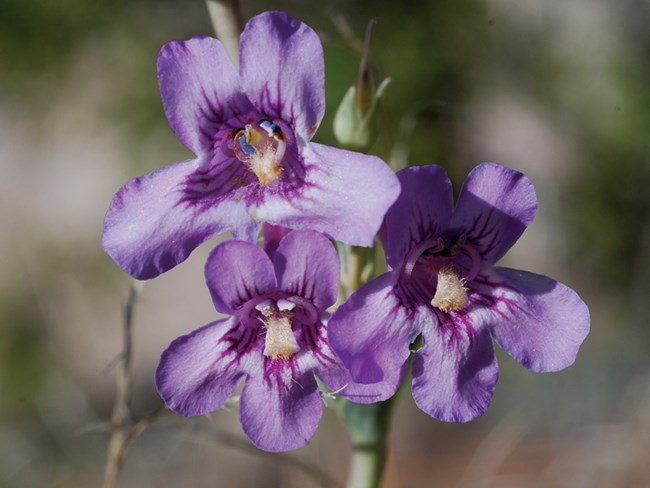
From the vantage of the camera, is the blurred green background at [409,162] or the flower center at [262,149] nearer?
the flower center at [262,149]

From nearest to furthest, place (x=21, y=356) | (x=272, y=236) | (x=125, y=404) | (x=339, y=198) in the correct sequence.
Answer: (x=339, y=198) → (x=272, y=236) → (x=125, y=404) → (x=21, y=356)

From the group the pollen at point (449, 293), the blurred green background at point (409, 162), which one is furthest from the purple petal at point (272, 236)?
the blurred green background at point (409, 162)

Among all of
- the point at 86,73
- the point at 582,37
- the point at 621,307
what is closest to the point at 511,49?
the point at 582,37

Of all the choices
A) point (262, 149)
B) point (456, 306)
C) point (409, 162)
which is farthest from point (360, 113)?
point (409, 162)

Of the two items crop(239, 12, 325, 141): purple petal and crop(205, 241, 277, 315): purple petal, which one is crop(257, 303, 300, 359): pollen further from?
crop(239, 12, 325, 141): purple petal

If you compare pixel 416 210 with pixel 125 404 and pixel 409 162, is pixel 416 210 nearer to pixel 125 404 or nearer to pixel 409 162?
pixel 125 404

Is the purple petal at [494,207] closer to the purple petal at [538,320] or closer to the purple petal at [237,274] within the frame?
the purple petal at [538,320]
